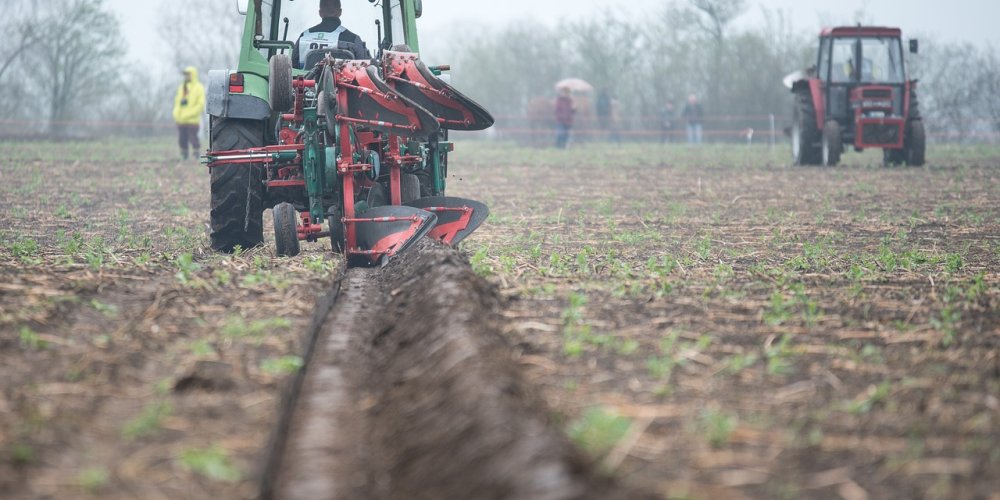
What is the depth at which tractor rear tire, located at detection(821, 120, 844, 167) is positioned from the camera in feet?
69.3

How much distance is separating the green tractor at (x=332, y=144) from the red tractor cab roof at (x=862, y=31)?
44.6 ft

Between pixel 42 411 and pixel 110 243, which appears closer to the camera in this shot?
pixel 42 411

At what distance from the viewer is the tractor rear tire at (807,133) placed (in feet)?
71.9

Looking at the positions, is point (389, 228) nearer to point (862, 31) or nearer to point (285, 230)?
point (285, 230)

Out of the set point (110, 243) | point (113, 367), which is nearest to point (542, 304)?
point (113, 367)

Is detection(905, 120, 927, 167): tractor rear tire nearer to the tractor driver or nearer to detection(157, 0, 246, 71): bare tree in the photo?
the tractor driver

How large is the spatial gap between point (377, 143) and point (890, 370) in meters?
4.97

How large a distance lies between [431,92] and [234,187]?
1.62m

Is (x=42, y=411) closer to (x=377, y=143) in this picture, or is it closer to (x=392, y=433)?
(x=392, y=433)

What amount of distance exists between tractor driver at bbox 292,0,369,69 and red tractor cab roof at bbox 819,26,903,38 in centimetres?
1363

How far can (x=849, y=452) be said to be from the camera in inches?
160

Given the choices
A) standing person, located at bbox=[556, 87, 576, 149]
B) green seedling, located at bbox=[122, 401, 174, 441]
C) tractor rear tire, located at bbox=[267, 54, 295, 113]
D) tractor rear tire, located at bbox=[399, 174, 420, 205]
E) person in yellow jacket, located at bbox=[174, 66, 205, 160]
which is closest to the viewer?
green seedling, located at bbox=[122, 401, 174, 441]

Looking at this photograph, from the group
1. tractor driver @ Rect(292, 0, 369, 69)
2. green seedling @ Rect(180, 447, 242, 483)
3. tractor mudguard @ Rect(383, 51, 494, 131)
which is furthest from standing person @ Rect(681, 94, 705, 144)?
green seedling @ Rect(180, 447, 242, 483)

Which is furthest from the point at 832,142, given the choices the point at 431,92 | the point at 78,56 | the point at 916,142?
the point at 78,56
